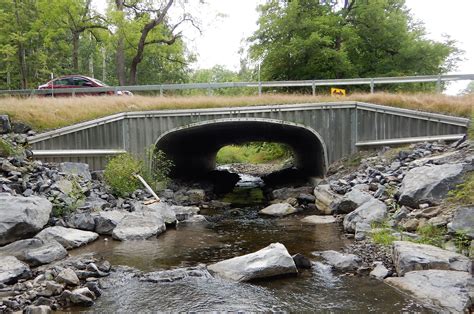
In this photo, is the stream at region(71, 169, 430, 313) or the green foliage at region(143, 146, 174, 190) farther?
the green foliage at region(143, 146, 174, 190)

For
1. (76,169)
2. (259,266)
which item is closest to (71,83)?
(76,169)

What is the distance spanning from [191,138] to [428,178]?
1452cm

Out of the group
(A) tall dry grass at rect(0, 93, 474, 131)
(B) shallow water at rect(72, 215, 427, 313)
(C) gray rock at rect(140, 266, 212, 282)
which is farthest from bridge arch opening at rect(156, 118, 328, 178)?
(C) gray rock at rect(140, 266, 212, 282)

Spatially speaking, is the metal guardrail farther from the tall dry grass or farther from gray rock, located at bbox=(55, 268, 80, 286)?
gray rock, located at bbox=(55, 268, 80, 286)

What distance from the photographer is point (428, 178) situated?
11.3 m

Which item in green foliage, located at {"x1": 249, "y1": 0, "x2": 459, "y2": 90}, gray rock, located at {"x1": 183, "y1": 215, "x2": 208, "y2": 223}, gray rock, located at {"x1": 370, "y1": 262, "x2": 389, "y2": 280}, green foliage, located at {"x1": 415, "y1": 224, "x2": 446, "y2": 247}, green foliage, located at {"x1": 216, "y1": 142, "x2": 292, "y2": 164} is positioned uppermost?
green foliage, located at {"x1": 249, "y1": 0, "x2": 459, "y2": 90}

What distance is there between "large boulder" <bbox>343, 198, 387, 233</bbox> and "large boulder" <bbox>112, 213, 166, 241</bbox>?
5.74 metres

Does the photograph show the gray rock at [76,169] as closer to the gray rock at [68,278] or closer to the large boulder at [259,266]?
the gray rock at [68,278]

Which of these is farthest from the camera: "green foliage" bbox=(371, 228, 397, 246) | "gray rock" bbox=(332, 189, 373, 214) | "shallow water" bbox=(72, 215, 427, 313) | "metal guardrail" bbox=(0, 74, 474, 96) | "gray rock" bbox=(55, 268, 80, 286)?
"metal guardrail" bbox=(0, 74, 474, 96)

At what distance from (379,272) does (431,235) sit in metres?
2.15

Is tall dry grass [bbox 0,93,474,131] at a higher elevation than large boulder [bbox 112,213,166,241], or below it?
higher

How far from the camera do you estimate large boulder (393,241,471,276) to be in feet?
24.6

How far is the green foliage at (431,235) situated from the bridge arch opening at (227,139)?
8.79m

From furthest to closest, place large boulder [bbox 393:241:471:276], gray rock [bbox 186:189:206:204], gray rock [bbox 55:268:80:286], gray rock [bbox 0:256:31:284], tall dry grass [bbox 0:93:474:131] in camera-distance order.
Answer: gray rock [bbox 186:189:206:204] → tall dry grass [bbox 0:93:474:131] → gray rock [bbox 0:256:31:284] → gray rock [bbox 55:268:80:286] → large boulder [bbox 393:241:471:276]
